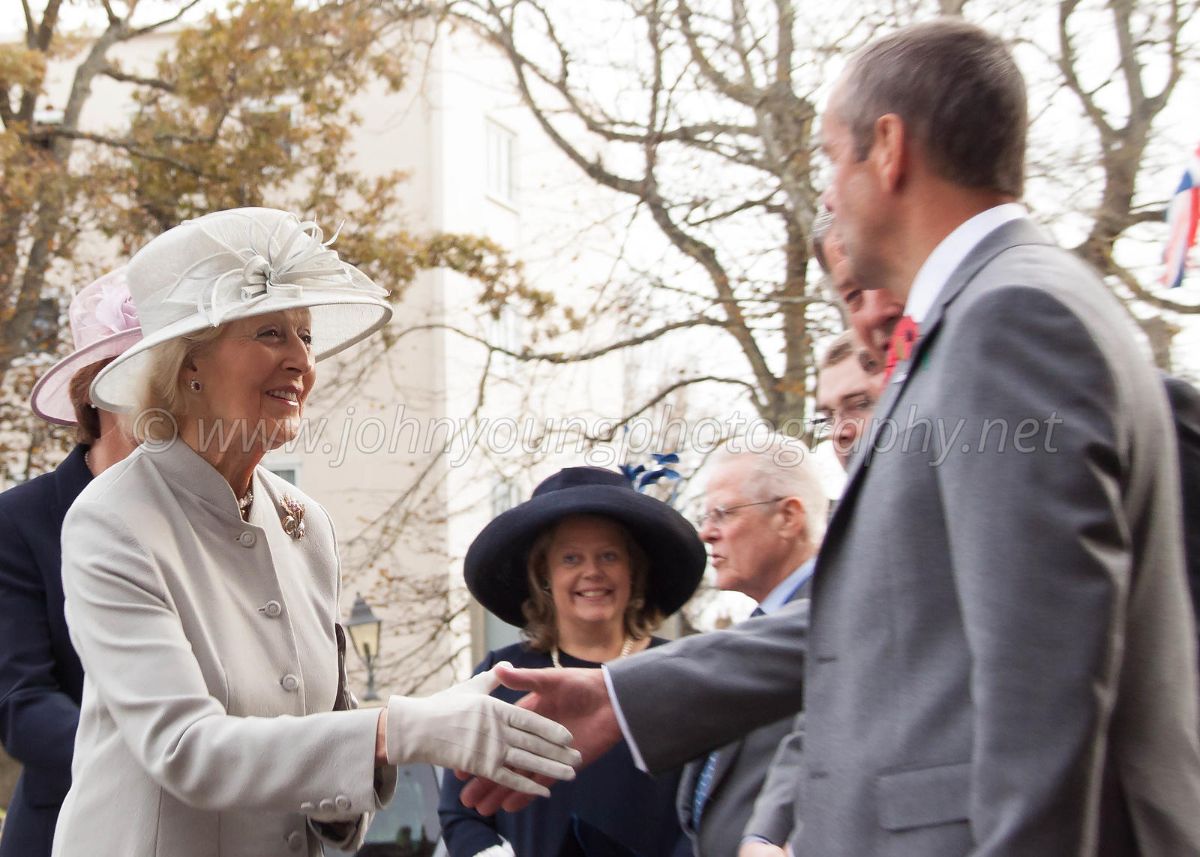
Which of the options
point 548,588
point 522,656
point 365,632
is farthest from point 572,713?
point 365,632

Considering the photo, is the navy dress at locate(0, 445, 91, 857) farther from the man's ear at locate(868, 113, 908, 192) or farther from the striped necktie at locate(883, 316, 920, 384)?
the man's ear at locate(868, 113, 908, 192)

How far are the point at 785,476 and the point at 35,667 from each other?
202 cm

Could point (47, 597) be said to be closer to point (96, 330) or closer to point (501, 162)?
point (96, 330)

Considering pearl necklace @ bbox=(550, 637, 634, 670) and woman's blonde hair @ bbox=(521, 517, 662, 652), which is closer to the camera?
pearl necklace @ bbox=(550, 637, 634, 670)

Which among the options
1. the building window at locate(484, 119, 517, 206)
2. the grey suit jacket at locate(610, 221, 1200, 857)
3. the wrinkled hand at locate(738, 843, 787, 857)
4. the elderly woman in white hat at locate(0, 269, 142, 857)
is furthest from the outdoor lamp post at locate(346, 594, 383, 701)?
the building window at locate(484, 119, 517, 206)

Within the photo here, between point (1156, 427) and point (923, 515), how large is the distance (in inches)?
11.4

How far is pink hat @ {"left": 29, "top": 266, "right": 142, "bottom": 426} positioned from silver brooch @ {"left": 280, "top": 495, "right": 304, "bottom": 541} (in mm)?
683

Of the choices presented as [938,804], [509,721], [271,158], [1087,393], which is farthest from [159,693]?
[271,158]

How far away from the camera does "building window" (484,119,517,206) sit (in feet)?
63.6

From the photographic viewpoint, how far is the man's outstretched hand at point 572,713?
2496mm

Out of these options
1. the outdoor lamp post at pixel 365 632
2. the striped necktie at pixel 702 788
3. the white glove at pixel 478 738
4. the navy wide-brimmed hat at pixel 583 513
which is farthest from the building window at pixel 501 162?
the white glove at pixel 478 738

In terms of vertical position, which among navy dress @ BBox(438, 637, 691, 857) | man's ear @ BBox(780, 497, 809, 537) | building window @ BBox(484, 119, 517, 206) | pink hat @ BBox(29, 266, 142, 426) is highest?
building window @ BBox(484, 119, 517, 206)

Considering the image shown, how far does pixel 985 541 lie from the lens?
1.54 m

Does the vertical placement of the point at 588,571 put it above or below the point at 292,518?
below
